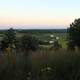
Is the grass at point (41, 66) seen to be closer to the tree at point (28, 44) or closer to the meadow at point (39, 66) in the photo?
the meadow at point (39, 66)

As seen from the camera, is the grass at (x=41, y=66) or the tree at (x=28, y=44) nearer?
the grass at (x=41, y=66)

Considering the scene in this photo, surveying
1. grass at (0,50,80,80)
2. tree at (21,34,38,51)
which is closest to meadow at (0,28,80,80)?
grass at (0,50,80,80)

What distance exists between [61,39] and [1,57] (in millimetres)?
16073

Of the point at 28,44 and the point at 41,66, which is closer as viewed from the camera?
the point at 41,66

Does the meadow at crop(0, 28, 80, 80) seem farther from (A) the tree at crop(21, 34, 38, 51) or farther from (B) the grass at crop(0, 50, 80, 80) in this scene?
(A) the tree at crop(21, 34, 38, 51)

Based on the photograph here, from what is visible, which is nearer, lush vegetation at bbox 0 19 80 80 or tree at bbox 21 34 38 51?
lush vegetation at bbox 0 19 80 80

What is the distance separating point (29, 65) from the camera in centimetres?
884

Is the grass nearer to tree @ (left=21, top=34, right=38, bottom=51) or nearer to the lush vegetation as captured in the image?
the lush vegetation

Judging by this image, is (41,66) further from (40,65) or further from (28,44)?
(28,44)

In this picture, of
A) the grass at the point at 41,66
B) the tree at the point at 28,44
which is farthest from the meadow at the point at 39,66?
the tree at the point at 28,44

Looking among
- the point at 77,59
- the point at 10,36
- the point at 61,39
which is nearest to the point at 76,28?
the point at 61,39

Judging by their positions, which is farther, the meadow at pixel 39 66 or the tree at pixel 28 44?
the tree at pixel 28 44

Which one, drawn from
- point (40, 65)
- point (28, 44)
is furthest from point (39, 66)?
point (28, 44)

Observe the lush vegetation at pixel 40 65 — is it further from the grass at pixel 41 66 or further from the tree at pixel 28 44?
the tree at pixel 28 44
